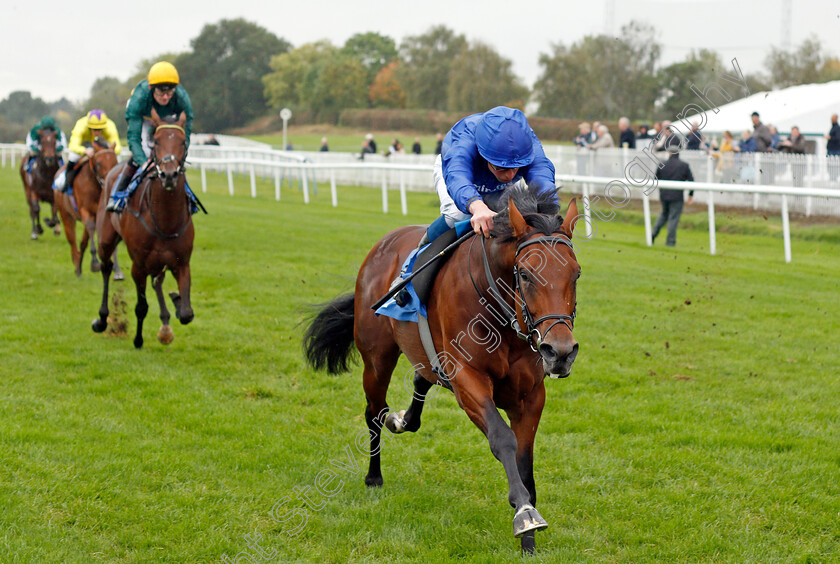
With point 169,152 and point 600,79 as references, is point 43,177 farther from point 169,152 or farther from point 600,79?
point 600,79

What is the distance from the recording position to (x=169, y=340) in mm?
7020

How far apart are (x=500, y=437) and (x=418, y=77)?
49.2 m

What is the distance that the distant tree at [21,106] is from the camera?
79938 millimetres

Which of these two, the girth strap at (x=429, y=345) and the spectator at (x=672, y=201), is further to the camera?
the spectator at (x=672, y=201)

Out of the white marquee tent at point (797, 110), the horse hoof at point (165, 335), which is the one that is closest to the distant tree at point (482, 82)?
the white marquee tent at point (797, 110)

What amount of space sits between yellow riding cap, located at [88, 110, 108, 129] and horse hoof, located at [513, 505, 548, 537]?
8.89 metres

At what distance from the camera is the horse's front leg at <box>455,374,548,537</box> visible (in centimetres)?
305

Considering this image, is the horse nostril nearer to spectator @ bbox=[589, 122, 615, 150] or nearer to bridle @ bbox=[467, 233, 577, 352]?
bridle @ bbox=[467, 233, 577, 352]

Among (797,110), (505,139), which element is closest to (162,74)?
(505,139)

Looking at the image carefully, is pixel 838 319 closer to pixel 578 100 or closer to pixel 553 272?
pixel 553 272

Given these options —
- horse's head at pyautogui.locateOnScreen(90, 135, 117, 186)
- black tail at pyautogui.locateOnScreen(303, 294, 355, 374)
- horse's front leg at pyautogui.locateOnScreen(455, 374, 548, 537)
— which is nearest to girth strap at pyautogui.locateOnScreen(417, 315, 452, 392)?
horse's front leg at pyautogui.locateOnScreen(455, 374, 548, 537)

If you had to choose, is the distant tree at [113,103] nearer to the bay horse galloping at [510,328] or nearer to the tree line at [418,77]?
the tree line at [418,77]

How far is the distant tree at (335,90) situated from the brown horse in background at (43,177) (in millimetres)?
44325

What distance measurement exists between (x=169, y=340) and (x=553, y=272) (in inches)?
191
